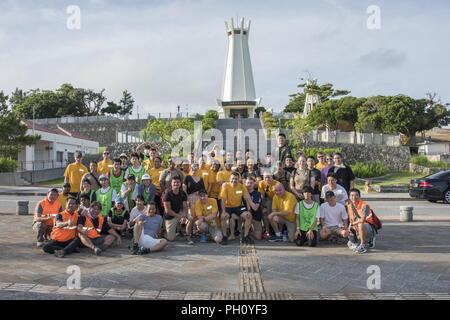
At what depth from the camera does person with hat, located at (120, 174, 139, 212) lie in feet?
29.7

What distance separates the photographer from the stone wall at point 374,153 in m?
36.5

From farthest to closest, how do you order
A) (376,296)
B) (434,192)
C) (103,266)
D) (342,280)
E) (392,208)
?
(434,192), (392,208), (103,266), (342,280), (376,296)

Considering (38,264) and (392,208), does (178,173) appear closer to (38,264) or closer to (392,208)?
(38,264)

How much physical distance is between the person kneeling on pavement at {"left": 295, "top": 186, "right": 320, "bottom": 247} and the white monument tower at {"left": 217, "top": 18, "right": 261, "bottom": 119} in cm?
5203

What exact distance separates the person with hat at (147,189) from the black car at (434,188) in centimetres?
1169

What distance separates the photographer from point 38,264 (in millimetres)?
6988

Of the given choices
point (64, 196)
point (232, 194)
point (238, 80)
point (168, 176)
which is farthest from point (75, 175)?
point (238, 80)

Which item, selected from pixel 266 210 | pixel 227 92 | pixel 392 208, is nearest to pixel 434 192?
pixel 392 208

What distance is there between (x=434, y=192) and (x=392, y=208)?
7.94ft

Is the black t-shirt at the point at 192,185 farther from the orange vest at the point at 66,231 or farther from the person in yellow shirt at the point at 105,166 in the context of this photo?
the orange vest at the point at 66,231

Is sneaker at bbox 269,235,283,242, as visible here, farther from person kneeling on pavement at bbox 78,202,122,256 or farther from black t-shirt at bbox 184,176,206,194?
person kneeling on pavement at bbox 78,202,122,256

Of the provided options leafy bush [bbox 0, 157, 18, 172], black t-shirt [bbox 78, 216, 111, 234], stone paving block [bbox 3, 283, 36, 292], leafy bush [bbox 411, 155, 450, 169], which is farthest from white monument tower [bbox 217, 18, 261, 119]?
stone paving block [bbox 3, 283, 36, 292]

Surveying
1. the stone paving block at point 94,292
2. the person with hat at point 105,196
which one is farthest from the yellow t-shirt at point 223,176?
the stone paving block at point 94,292

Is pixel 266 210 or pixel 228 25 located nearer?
pixel 266 210
